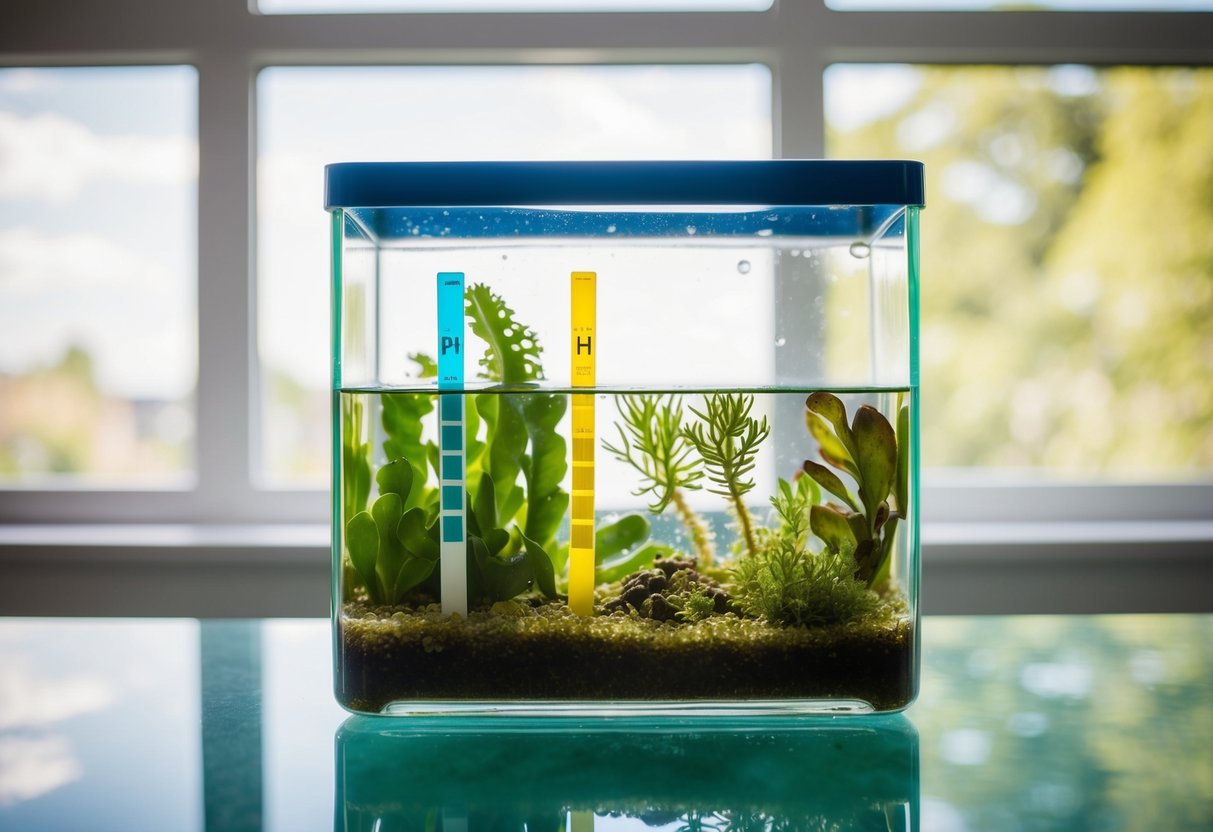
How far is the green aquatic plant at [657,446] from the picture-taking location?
25.2 inches

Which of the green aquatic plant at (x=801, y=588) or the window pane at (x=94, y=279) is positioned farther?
the window pane at (x=94, y=279)

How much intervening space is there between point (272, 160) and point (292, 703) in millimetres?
1384

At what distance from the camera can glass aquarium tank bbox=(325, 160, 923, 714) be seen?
593mm

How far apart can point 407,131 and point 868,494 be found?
1.44m

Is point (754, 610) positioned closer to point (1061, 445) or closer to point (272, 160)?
point (272, 160)

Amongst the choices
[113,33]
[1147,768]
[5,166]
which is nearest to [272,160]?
[113,33]

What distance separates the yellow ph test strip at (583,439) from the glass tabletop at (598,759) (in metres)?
0.11

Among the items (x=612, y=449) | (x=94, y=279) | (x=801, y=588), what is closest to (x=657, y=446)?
(x=612, y=449)

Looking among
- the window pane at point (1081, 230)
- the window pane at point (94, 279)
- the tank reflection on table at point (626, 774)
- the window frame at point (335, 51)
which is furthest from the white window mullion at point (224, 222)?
the tank reflection on table at point (626, 774)

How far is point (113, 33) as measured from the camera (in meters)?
1.67

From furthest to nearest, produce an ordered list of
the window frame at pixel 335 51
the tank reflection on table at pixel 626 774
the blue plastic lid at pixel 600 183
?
the window frame at pixel 335 51
the blue plastic lid at pixel 600 183
the tank reflection on table at pixel 626 774

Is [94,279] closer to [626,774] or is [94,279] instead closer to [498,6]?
[498,6]

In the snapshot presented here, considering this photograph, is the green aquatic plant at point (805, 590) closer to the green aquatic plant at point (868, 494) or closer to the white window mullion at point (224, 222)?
the green aquatic plant at point (868, 494)

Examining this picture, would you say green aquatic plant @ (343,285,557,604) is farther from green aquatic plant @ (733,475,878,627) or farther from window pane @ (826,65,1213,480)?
window pane @ (826,65,1213,480)
